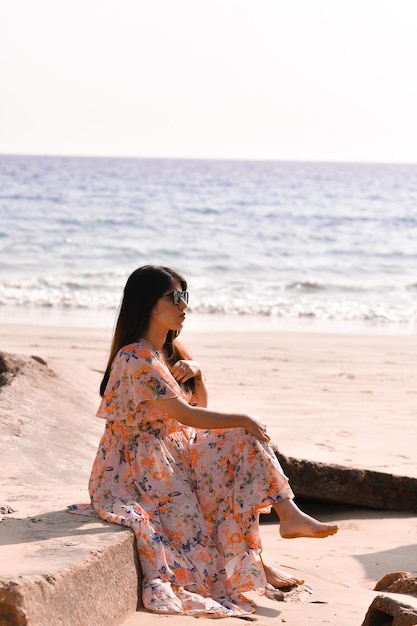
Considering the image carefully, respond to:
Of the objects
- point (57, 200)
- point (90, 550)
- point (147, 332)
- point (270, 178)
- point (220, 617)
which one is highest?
point (270, 178)

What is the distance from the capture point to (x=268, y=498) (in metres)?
3.98

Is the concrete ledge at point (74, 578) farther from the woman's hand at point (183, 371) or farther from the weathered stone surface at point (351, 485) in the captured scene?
the weathered stone surface at point (351, 485)

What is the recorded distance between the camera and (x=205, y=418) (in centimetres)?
406

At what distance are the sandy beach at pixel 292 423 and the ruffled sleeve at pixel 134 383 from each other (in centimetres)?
51

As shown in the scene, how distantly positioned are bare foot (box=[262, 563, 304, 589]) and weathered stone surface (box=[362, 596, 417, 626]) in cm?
63

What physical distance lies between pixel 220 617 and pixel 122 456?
31.8 inches

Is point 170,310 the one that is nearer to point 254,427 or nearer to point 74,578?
point 254,427

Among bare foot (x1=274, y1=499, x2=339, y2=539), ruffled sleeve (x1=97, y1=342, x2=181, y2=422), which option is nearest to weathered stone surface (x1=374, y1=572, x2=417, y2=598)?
bare foot (x1=274, y1=499, x2=339, y2=539)

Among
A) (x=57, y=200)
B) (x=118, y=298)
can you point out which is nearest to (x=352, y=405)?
(x=118, y=298)

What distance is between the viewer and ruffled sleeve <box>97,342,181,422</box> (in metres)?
4.09

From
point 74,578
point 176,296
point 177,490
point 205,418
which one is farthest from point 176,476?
point 74,578

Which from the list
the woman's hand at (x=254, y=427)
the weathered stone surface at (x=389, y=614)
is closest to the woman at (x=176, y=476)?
the woman's hand at (x=254, y=427)

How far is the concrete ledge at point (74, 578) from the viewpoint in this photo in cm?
301

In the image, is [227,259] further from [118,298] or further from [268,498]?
[268,498]
